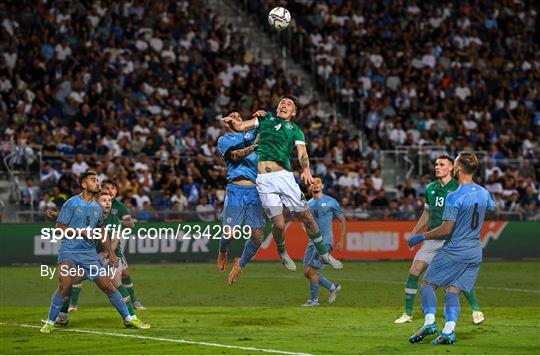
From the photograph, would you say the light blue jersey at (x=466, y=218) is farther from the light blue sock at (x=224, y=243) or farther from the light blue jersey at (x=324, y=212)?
the light blue jersey at (x=324, y=212)

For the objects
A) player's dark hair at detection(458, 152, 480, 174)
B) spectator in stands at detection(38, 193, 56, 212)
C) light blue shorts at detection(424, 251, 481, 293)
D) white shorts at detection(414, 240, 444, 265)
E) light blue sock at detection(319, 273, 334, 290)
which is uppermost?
player's dark hair at detection(458, 152, 480, 174)

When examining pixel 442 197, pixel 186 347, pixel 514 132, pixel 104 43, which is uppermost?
pixel 104 43

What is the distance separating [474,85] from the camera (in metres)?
40.9

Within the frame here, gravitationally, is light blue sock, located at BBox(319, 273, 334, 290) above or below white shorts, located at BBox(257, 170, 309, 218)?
below

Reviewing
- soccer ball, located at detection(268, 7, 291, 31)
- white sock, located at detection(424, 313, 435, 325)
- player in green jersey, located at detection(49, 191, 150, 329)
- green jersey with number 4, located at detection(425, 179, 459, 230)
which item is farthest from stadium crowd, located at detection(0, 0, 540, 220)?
white sock, located at detection(424, 313, 435, 325)

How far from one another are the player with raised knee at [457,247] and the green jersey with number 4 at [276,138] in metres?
3.00

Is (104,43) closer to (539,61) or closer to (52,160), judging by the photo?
(52,160)

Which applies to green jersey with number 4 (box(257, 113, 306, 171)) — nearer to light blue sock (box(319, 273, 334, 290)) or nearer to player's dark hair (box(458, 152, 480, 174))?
player's dark hair (box(458, 152, 480, 174))

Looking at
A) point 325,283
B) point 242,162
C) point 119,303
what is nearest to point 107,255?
point 119,303

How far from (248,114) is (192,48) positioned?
3813 millimetres

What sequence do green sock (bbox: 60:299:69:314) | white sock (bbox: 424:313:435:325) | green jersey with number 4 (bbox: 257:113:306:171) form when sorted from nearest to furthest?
white sock (bbox: 424:313:435:325) < green jersey with number 4 (bbox: 257:113:306:171) < green sock (bbox: 60:299:69:314)

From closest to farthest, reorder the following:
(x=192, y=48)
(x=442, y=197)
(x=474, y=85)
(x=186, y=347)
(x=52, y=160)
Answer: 1. (x=186, y=347)
2. (x=442, y=197)
3. (x=52, y=160)
4. (x=192, y=48)
5. (x=474, y=85)

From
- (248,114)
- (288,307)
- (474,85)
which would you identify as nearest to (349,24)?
(474,85)

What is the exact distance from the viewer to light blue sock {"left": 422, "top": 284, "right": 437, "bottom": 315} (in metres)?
15.1
